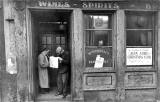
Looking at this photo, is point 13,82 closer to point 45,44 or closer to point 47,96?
point 47,96

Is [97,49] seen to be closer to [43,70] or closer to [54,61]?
[54,61]

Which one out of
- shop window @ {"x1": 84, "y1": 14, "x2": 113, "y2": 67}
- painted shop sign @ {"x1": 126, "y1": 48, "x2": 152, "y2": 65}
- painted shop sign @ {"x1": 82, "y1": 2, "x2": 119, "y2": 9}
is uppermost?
painted shop sign @ {"x1": 82, "y1": 2, "x2": 119, "y2": 9}

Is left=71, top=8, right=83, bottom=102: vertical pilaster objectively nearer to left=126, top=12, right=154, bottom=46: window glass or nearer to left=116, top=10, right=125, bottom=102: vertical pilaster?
left=116, top=10, right=125, bottom=102: vertical pilaster

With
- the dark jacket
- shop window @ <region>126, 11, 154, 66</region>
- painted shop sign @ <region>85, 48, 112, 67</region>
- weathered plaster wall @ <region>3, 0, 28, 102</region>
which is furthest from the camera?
the dark jacket

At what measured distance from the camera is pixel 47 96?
675 cm

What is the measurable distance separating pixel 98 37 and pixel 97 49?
18.3 inches

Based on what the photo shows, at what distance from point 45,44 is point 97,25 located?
2.75 m

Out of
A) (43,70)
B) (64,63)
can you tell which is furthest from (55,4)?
(43,70)

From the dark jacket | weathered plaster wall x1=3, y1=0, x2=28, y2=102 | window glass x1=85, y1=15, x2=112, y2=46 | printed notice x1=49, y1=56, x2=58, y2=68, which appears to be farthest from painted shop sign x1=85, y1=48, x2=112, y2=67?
weathered plaster wall x1=3, y1=0, x2=28, y2=102

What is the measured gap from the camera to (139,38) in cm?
671

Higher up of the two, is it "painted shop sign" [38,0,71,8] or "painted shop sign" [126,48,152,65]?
"painted shop sign" [38,0,71,8]

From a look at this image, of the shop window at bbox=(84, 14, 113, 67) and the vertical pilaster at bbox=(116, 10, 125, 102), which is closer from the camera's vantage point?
the vertical pilaster at bbox=(116, 10, 125, 102)

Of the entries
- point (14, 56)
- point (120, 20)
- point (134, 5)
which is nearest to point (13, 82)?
point (14, 56)

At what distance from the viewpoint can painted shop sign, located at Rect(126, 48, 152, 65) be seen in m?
6.57
